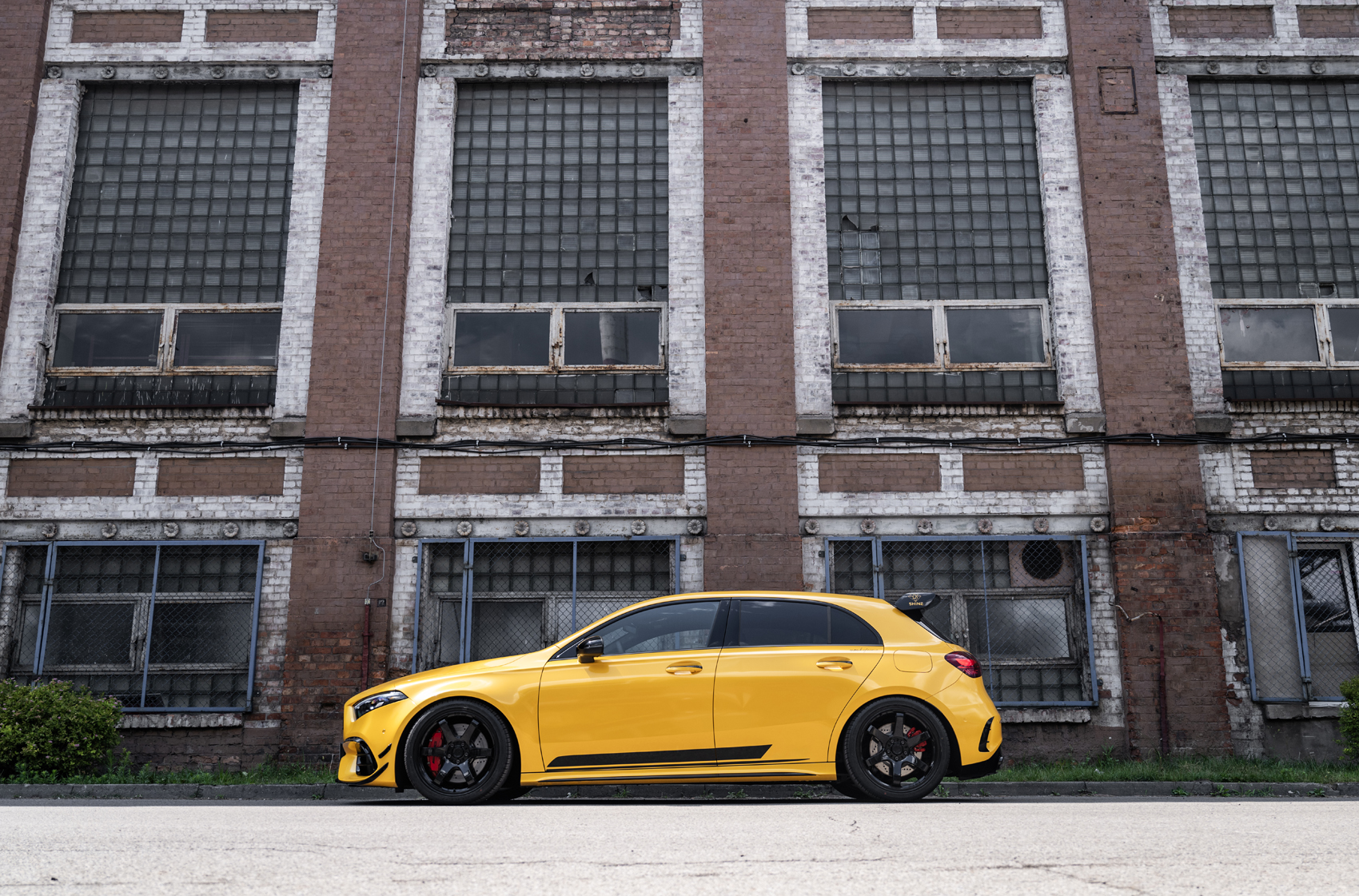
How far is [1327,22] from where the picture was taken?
1338 cm

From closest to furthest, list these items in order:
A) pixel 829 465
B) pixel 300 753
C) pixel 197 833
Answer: pixel 197 833, pixel 300 753, pixel 829 465

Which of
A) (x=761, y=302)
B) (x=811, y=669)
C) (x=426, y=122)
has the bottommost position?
(x=811, y=669)

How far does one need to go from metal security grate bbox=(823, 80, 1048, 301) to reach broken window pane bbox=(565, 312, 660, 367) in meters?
2.38

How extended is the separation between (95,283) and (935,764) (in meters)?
11.5

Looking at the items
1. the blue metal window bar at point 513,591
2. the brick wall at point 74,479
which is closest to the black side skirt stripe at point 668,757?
the blue metal window bar at point 513,591

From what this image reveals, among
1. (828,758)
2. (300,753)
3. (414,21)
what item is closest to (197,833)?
(828,758)

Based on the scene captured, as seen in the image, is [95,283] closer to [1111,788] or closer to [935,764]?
[935,764]

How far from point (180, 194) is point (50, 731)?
671 centimetres

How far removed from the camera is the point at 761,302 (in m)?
12.5

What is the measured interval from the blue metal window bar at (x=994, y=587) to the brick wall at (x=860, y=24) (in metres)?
6.43

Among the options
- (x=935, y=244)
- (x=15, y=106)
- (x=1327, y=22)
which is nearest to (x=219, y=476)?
(x=15, y=106)

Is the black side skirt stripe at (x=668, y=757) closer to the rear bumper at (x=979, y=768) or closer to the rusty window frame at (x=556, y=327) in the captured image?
the rear bumper at (x=979, y=768)

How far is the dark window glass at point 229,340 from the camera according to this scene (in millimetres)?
12680

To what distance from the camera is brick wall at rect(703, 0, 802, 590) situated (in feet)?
39.1
